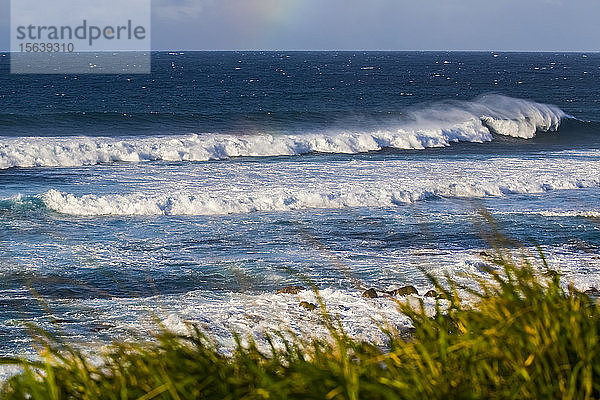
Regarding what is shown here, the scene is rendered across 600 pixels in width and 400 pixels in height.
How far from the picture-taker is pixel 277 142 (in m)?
29.8

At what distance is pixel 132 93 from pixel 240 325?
185 ft

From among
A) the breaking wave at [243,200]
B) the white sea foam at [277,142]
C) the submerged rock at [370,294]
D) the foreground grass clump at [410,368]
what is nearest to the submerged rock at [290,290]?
the submerged rock at [370,294]

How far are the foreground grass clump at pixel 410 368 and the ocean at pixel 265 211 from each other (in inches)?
9.6

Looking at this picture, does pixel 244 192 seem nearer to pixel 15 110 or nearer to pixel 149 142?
pixel 149 142

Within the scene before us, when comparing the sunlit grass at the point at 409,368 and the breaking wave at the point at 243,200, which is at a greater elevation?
the sunlit grass at the point at 409,368

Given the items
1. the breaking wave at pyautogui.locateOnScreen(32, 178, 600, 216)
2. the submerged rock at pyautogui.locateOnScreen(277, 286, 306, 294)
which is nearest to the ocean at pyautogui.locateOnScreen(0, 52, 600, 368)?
the breaking wave at pyautogui.locateOnScreen(32, 178, 600, 216)

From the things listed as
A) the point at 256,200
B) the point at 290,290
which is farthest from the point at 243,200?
the point at 290,290

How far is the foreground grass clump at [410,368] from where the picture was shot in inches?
95.5

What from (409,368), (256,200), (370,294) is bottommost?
(370,294)

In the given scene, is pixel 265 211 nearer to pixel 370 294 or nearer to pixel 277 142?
pixel 370 294

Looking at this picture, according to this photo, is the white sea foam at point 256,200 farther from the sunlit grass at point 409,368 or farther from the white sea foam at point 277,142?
the sunlit grass at point 409,368

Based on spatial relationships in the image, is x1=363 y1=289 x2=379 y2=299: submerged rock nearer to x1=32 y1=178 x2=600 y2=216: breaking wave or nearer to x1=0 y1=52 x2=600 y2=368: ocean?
x1=0 y1=52 x2=600 y2=368: ocean

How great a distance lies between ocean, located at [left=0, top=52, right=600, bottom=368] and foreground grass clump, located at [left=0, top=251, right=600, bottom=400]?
0.24m

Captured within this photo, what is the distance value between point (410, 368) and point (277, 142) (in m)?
27.4
